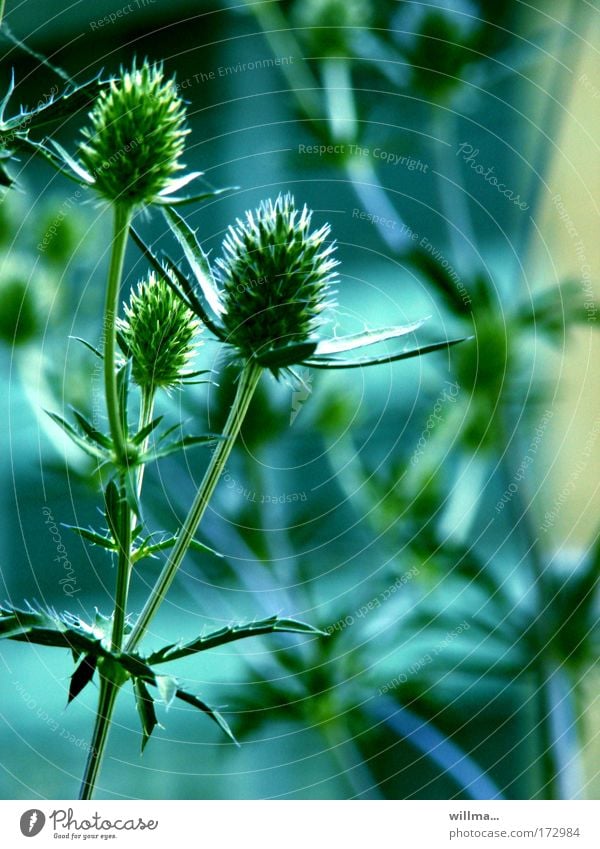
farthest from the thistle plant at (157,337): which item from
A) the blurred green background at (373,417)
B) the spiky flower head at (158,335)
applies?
the blurred green background at (373,417)

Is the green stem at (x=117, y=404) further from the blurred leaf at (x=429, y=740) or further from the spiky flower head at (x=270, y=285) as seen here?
the blurred leaf at (x=429, y=740)

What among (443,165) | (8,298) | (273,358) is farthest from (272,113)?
(273,358)

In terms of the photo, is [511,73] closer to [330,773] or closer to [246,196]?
[246,196]

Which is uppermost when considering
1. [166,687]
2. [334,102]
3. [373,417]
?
[334,102]

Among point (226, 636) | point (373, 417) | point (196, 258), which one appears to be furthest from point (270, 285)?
point (373, 417)

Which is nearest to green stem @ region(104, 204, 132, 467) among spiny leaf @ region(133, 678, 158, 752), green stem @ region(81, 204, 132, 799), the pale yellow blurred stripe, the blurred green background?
green stem @ region(81, 204, 132, 799)

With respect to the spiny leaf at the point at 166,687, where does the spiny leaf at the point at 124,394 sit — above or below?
above

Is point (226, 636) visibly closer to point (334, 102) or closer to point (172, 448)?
point (172, 448)
